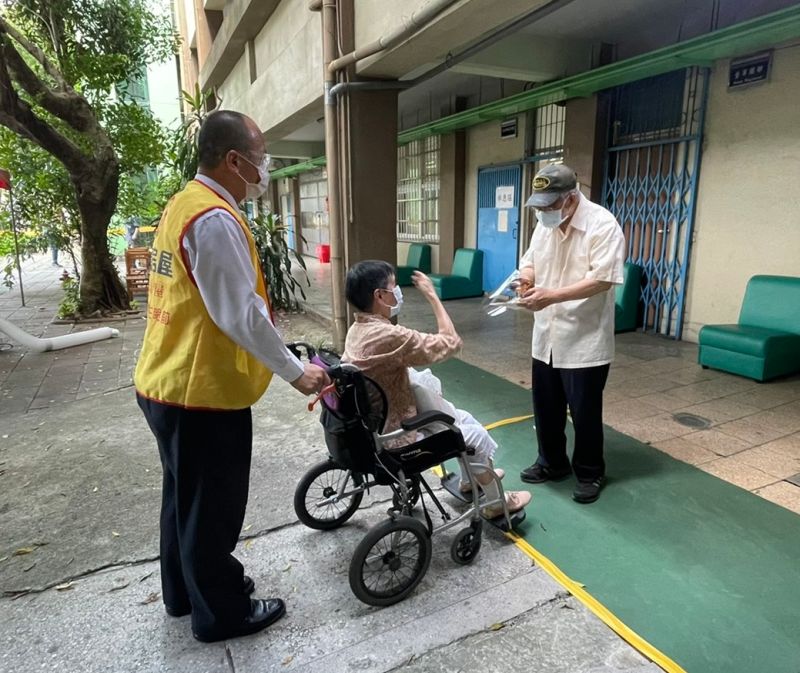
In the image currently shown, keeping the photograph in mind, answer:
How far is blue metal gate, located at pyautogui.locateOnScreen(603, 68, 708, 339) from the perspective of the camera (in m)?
4.65

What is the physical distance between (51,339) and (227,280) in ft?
15.8

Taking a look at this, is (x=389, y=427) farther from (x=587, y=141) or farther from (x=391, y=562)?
(x=587, y=141)

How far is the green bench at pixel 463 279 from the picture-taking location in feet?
23.8

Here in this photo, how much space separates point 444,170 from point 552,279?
6005mm

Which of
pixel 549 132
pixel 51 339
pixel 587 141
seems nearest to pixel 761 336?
pixel 587 141

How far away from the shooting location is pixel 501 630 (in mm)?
1654

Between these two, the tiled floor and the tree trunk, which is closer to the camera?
the tiled floor

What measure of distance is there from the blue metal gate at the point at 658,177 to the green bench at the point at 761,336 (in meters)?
0.85

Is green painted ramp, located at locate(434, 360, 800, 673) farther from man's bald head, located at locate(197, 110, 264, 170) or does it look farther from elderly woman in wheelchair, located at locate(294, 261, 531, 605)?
man's bald head, located at locate(197, 110, 264, 170)

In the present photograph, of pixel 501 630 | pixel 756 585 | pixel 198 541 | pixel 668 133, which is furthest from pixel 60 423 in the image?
pixel 668 133

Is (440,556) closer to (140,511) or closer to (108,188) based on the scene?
(140,511)

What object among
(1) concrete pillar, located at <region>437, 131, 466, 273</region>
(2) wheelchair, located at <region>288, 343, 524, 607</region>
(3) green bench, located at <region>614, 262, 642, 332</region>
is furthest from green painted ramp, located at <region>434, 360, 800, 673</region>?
(1) concrete pillar, located at <region>437, 131, 466, 273</region>

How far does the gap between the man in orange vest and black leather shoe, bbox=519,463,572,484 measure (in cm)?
141

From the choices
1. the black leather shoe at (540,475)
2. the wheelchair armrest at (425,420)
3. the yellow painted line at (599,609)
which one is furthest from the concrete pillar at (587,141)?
the wheelchair armrest at (425,420)
